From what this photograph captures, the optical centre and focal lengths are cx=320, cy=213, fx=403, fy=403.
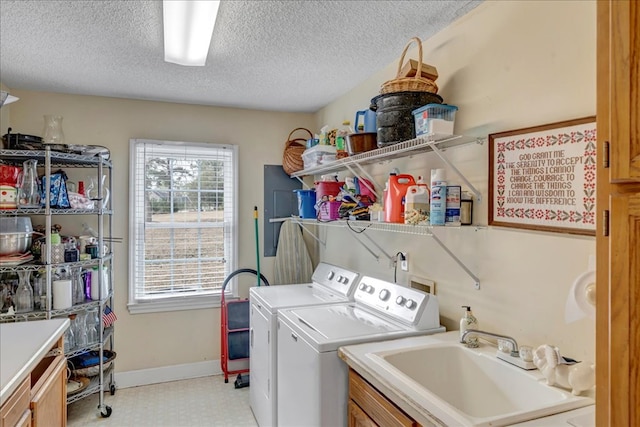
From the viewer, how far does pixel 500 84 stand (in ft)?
5.77

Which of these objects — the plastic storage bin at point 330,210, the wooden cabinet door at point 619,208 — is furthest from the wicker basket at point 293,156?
the wooden cabinet door at point 619,208

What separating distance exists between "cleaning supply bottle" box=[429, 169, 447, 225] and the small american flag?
8.66 feet

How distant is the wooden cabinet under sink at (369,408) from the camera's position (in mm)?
1398

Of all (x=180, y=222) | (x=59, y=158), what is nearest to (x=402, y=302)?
(x=180, y=222)

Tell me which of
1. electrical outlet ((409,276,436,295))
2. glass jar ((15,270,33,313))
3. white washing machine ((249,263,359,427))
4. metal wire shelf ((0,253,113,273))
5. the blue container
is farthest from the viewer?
the blue container

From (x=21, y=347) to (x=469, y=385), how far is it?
192 centimetres

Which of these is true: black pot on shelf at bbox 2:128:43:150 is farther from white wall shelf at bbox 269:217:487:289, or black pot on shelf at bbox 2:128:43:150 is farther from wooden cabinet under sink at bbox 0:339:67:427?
white wall shelf at bbox 269:217:487:289

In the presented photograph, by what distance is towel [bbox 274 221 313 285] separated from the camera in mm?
3752

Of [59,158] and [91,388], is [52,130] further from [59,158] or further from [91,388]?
[91,388]

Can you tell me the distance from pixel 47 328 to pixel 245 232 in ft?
6.20

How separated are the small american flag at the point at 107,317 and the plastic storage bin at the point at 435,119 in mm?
2706

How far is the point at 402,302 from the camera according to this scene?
2111 millimetres

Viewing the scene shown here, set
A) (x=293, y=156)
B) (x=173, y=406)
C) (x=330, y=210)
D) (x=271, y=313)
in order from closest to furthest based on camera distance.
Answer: (x=271, y=313) < (x=330, y=210) < (x=173, y=406) < (x=293, y=156)

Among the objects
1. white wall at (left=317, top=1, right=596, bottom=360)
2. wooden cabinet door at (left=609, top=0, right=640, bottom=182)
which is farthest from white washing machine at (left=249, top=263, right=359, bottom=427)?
wooden cabinet door at (left=609, top=0, right=640, bottom=182)
